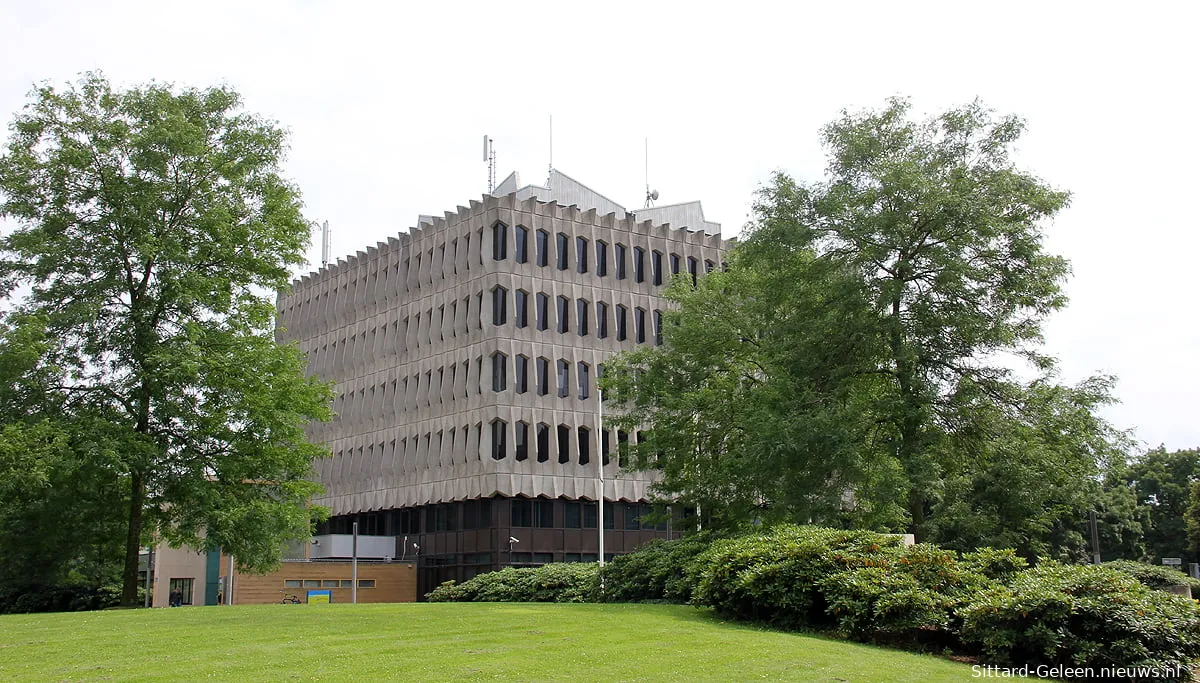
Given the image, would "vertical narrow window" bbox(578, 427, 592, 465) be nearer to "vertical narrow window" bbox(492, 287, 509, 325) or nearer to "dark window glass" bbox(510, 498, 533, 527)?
"dark window glass" bbox(510, 498, 533, 527)

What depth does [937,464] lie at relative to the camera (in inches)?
1038

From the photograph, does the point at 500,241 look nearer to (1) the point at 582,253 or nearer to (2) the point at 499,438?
(1) the point at 582,253

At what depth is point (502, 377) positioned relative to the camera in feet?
181

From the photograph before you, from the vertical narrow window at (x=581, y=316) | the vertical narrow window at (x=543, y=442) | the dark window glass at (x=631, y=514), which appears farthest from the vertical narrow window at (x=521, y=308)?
the dark window glass at (x=631, y=514)

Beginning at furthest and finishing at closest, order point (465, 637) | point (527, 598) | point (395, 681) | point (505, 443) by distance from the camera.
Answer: point (505, 443) → point (527, 598) → point (465, 637) → point (395, 681)

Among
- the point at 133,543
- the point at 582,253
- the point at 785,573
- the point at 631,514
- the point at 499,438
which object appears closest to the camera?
the point at 785,573

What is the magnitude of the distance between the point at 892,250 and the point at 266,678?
18.7 meters

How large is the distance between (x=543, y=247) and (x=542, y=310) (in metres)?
3.44

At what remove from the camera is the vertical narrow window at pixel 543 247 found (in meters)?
57.5

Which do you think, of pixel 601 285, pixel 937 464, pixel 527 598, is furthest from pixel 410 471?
pixel 937 464

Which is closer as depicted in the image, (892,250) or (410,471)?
(892,250)

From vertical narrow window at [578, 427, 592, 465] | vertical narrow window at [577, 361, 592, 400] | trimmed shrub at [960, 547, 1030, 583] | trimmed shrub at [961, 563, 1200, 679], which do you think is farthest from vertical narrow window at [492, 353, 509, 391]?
trimmed shrub at [961, 563, 1200, 679]

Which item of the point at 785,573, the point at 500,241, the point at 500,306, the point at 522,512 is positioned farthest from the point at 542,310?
the point at 785,573

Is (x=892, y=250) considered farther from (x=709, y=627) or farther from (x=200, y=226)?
(x=200, y=226)
